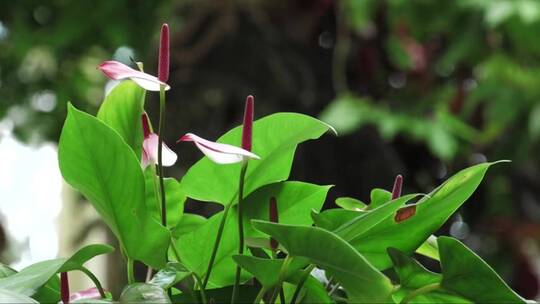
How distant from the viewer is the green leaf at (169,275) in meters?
0.27

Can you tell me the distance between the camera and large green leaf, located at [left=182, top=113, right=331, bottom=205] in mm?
300

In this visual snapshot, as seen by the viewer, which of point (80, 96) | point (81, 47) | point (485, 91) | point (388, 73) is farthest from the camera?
point (388, 73)

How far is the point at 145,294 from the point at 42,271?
44 mm

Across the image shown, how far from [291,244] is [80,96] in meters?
1.50

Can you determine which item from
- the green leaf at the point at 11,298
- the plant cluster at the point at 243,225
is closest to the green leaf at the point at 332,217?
the plant cluster at the point at 243,225

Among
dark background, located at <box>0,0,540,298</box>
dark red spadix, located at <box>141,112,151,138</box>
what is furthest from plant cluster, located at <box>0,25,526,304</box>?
dark background, located at <box>0,0,540,298</box>

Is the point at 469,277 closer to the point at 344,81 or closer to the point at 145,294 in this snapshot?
the point at 145,294

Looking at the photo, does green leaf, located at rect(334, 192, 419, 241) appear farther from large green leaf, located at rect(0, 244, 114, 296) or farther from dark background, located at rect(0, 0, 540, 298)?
dark background, located at rect(0, 0, 540, 298)

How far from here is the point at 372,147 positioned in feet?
5.44

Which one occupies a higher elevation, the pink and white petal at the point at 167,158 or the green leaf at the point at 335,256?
the pink and white petal at the point at 167,158

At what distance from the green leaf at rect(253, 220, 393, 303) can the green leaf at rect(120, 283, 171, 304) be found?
3cm

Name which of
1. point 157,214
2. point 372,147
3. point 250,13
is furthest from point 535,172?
point 157,214

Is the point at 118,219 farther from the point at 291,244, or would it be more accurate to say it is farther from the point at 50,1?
the point at 50,1

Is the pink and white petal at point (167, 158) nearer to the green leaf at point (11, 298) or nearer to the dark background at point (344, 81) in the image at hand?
the green leaf at point (11, 298)
